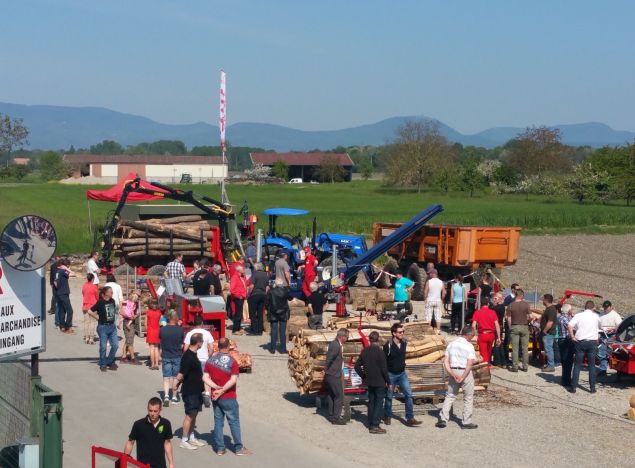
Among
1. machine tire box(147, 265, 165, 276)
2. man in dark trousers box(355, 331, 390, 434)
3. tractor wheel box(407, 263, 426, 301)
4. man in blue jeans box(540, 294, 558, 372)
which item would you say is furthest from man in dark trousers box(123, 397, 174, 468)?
machine tire box(147, 265, 165, 276)

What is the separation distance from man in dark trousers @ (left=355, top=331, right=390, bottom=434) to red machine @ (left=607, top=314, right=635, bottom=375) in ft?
16.7

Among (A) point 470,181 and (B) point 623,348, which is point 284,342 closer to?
→ (B) point 623,348

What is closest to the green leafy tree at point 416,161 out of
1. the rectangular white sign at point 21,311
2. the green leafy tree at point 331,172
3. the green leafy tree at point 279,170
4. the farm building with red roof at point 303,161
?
the green leafy tree at point 331,172

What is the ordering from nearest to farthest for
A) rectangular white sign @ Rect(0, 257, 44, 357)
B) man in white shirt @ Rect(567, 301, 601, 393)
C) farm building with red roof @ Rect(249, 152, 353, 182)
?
rectangular white sign @ Rect(0, 257, 44, 357) → man in white shirt @ Rect(567, 301, 601, 393) → farm building with red roof @ Rect(249, 152, 353, 182)

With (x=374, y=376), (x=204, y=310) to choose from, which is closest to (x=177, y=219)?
(x=204, y=310)

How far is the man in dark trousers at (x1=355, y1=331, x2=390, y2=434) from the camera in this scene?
13.4 meters

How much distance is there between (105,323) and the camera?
54.6 ft

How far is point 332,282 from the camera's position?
76.3 feet

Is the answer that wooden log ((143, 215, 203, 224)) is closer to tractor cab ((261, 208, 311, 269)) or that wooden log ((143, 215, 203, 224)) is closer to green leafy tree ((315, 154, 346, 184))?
tractor cab ((261, 208, 311, 269))

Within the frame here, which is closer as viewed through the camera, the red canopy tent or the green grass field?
the red canopy tent

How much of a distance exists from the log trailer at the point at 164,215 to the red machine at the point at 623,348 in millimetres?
14040

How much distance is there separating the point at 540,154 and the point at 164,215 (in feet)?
259

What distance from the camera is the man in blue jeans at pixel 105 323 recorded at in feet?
54.4

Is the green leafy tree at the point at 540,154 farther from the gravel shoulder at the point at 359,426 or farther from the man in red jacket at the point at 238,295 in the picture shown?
the gravel shoulder at the point at 359,426
